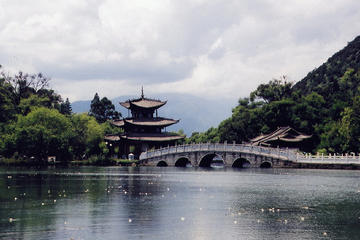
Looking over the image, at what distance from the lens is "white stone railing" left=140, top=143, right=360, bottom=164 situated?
218 feet

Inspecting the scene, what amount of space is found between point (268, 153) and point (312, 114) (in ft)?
62.2

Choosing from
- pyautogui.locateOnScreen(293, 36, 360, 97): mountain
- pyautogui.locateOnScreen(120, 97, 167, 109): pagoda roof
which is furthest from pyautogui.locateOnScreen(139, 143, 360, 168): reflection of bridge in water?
pyautogui.locateOnScreen(293, 36, 360, 97): mountain

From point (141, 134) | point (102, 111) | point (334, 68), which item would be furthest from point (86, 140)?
point (334, 68)

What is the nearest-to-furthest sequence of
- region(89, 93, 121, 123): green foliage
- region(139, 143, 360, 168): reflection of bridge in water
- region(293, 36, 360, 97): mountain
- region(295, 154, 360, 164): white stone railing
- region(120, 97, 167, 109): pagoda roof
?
region(295, 154, 360, 164): white stone railing < region(139, 143, 360, 168): reflection of bridge in water < region(120, 97, 167, 109): pagoda roof < region(89, 93, 121, 123): green foliage < region(293, 36, 360, 97): mountain

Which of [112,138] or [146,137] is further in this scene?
[112,138]

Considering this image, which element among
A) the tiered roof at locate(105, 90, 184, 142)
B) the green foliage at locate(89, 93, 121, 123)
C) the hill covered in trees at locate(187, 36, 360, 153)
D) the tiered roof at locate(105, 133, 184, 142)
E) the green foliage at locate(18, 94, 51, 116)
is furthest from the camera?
the green foliage at locate(89, 93, 121, 123)

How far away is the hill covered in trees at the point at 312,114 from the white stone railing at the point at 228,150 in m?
5.94

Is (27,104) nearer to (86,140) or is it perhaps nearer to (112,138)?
(86,140)

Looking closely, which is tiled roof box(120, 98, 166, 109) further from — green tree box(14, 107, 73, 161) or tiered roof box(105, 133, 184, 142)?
green tree box(14, 107, 73, 161)

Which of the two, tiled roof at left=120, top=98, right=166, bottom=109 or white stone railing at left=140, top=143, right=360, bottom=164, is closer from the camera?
white stone railing at left=140, top=143, right=360, bottom=164

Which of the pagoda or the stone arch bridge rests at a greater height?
the pagoda

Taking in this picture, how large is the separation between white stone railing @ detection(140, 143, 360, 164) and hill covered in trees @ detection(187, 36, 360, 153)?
333 cm

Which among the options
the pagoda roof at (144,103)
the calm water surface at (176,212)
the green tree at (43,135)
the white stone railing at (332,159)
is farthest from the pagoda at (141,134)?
the calm water surface at (176,212)

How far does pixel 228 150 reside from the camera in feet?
257
